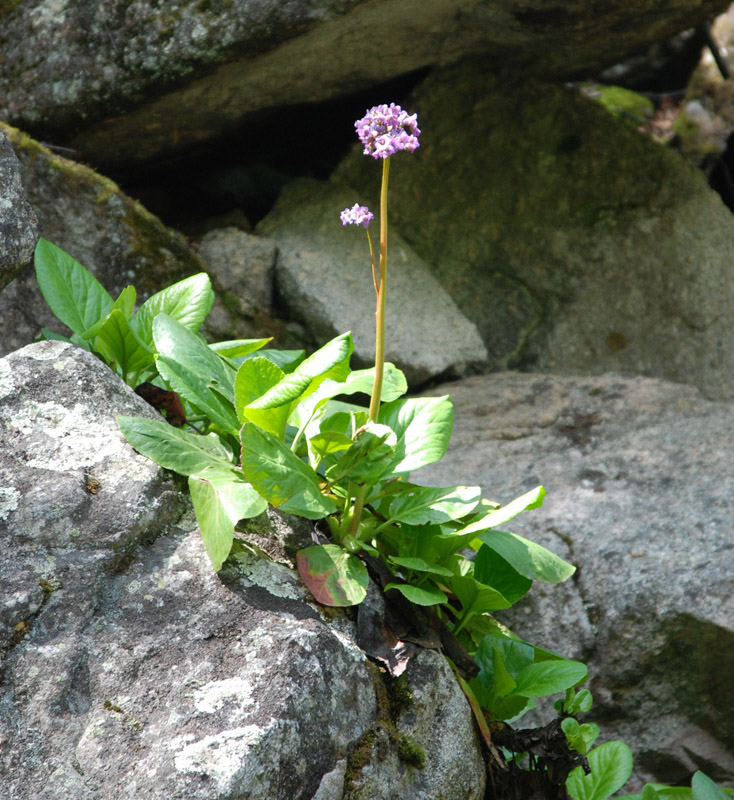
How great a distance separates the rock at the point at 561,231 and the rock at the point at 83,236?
1023 mm

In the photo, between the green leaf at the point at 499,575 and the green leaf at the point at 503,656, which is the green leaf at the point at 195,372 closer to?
the green leaf at the point at 499,575

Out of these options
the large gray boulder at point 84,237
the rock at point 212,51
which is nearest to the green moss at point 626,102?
the rock at point 212,51

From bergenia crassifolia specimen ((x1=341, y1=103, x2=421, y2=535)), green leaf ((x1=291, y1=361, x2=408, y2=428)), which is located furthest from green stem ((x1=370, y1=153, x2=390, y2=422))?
green leaf ((x1=291, y1=361, x2=408, y2=428))

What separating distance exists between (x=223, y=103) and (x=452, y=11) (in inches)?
33.8

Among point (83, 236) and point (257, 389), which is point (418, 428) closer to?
point (257, 389)

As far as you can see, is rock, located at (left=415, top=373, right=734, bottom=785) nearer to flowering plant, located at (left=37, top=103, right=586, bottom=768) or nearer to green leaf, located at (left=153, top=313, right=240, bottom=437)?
flowering plant, located at (left=37, top=103, right=586, bottom=768)

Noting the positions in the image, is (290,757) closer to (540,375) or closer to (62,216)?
(62,216)

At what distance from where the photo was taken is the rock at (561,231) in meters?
3.32

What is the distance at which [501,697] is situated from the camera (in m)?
1.70

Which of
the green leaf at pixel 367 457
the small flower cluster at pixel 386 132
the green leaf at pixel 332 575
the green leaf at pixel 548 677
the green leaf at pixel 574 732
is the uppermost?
the small flower cluster at pixel 386 132

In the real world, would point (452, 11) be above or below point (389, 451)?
above

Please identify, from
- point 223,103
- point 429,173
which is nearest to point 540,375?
point 429,173

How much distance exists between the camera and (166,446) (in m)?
1.53

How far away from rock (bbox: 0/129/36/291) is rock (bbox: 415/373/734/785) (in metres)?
1.25
